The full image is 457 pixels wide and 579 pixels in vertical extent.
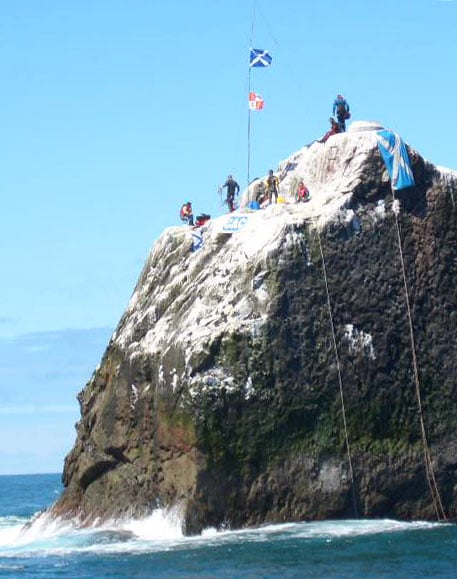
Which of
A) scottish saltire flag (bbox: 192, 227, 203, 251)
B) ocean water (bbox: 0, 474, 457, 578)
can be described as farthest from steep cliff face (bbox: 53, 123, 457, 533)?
scottish saltire flag (bbox: 192, 227, 203, 251)

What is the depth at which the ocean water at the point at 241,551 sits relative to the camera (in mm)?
32531

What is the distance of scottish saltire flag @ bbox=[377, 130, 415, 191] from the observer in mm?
42281

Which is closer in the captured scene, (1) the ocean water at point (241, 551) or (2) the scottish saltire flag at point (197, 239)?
(1) the ocean water at point (241, 551)

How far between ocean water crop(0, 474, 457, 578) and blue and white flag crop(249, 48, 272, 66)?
16773 mm

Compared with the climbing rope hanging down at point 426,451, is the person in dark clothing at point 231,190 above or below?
above

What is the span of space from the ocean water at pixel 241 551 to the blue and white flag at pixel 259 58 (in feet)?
55.0

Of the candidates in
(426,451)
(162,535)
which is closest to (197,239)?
(162,535)

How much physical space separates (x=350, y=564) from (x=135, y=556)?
6.36 meters

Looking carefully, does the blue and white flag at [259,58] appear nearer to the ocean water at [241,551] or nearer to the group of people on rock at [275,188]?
the group of people on rock at [275,188]

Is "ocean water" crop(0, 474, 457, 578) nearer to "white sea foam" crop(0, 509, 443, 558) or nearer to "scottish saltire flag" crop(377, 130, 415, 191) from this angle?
"white sea foam" crop(0, 509, 443, 558)

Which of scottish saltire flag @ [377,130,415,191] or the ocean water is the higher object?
scottish saltire flag @ [377,130,415,191]

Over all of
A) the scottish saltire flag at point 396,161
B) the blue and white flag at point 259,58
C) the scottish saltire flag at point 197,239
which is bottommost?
the scottish saltire flag at point 197,239

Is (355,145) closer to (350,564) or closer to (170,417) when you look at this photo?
(170,417)

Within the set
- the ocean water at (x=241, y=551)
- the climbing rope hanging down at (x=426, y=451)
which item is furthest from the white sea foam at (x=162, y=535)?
the climbing rope hanging down at (x=426, y=451)
